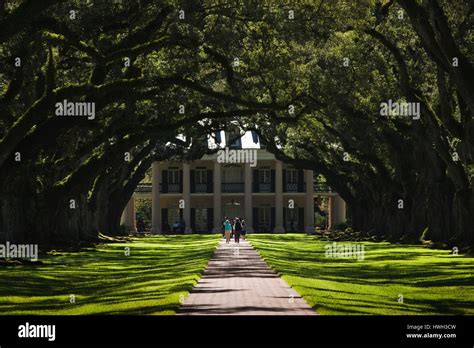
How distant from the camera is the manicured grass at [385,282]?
69.9 ft

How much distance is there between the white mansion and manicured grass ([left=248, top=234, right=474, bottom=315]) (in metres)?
58.3

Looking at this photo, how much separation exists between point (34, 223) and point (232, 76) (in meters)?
13.0

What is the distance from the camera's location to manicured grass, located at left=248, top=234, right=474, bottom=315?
2131cm

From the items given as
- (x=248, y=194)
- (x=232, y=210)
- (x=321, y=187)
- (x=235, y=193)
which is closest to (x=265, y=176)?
(x=248, y=194)

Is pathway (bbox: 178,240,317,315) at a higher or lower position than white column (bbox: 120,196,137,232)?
lower

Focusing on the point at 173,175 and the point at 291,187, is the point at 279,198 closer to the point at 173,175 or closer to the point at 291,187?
the point at 291,187

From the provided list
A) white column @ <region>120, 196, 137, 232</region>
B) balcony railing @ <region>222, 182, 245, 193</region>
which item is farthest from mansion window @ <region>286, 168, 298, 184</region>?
white column @ <region>120, 196, 137, 232</region>

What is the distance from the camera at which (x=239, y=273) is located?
32.3 metres

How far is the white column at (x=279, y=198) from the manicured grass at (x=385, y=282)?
5732 cm

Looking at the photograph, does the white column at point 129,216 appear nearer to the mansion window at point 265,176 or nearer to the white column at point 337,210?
the mansion window at point 265,176

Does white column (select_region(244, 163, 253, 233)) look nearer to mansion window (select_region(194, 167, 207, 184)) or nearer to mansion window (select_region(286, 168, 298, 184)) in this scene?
mansion window (select_region(286, 168, 298, 184))

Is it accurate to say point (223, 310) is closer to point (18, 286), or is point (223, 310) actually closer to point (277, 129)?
point (18, 286)

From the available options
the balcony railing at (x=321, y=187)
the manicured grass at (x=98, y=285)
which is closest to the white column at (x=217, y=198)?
the balcony railing at (x=321, y=187)
